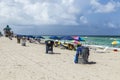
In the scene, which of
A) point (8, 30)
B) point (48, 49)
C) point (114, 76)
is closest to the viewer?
point (114, 76)

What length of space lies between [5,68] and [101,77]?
4.54m

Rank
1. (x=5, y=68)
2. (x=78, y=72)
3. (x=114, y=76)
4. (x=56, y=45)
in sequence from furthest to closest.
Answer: (x=56, y=45), (x=5, y=68), (x=78, y=72), (x=114, y=76)

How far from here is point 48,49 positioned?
2280 centimetres

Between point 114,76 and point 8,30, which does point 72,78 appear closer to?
point 114,76

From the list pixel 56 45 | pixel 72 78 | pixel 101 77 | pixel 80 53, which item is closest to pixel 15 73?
pixel 72 78

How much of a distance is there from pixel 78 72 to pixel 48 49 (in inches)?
409

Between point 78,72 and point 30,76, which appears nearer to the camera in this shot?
point 30,76

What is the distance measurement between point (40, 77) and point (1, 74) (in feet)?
5.56

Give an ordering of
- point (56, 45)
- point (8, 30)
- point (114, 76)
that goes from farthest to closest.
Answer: point (8, 30), point (56, 45), point (114, 76)

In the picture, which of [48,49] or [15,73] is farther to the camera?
[48,49]

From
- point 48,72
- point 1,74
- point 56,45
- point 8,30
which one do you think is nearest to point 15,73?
point 1,74

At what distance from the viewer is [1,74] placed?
11734mm

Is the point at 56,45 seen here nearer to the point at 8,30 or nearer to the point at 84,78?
the point at 84,78

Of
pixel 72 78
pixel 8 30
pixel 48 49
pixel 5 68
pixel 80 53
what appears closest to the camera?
pixel 72 78
